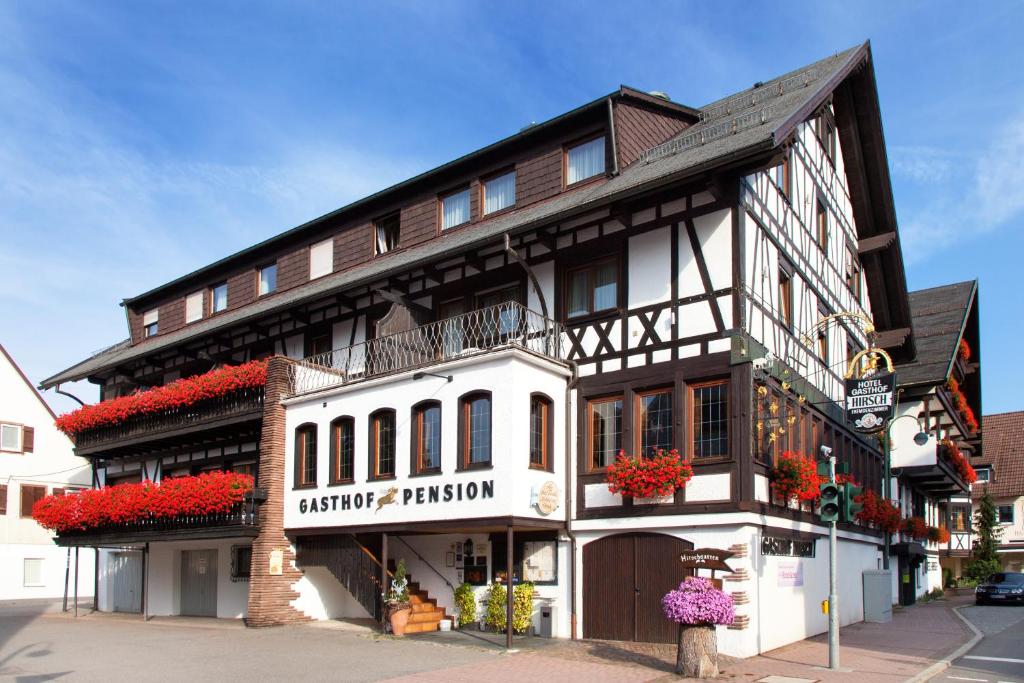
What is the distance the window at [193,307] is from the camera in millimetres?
31789

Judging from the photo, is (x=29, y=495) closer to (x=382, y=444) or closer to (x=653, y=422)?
(x=382, y=444)

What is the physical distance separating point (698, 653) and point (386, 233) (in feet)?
50.1

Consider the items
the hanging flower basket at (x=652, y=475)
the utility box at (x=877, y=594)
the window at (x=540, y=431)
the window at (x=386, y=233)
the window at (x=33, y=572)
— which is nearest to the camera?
the hanging flower basket at (x=652, y=475)

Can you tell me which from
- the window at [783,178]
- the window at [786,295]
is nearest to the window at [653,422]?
the window at [786,295]

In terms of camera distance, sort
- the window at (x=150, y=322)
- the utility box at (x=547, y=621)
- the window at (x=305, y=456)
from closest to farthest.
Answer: the utility box at (x=547, y=621), the window at (x=305, y=456), the window at (x=150, y=322)

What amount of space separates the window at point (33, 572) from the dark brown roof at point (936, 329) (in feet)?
115

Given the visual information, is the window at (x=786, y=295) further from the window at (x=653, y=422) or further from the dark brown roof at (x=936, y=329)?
the dark brown roof at (x=936, y=329)

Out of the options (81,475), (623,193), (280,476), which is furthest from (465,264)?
(81,475)

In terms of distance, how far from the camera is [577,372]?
64.2 ft

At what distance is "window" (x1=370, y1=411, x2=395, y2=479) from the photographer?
20.4 metres

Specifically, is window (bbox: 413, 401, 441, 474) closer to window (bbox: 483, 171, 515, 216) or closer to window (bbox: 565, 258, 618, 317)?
window (bbox: 565, 258, 618, 317)

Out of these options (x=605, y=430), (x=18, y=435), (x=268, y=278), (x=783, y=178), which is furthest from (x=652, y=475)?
(x=18, y=435)

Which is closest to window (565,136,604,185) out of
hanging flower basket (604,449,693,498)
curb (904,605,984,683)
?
hanging flower basket (604,449,693,498)

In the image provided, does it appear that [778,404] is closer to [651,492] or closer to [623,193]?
[651,492]
